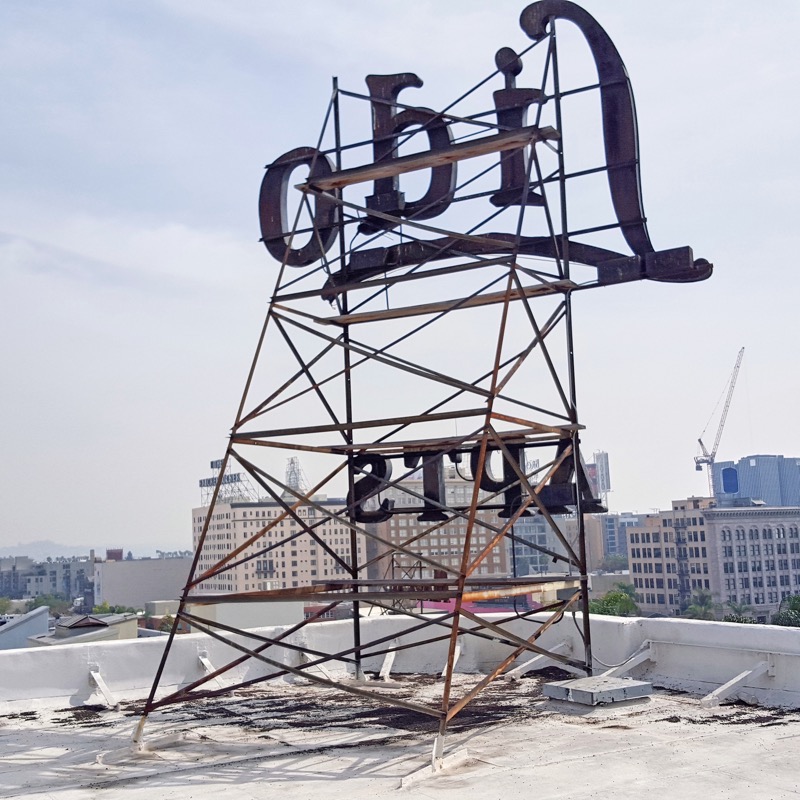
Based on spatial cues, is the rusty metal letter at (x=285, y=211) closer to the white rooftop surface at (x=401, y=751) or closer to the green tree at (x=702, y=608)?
the white rooftop surface at (x=401, y=751)

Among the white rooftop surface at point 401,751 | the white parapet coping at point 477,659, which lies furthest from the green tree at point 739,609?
the white rooftop surface at point 401,751

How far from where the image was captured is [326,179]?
50.6 ft

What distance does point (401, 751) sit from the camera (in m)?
11.8

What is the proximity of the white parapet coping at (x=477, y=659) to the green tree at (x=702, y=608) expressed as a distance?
131m

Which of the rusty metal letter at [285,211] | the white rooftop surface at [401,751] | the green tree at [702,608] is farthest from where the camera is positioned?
the green tree at [702,608]

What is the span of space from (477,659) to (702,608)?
140 m

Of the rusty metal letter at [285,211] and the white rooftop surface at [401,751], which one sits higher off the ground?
Result: the rusty metal letter at [285,211]

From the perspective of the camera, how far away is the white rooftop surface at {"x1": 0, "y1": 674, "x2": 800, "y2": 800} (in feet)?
33.0

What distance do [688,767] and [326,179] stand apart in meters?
9.46

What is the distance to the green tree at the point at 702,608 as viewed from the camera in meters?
144

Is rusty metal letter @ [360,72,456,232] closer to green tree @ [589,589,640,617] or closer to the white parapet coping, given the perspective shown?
the white parapet coping

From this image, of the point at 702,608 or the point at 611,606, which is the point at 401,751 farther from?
the point at 702,608

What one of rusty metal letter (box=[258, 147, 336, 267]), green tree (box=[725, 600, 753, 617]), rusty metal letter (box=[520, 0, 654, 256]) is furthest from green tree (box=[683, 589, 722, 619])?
rusty metal letter (box=[520, 0, 654, 256])

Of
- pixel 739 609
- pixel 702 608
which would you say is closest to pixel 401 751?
pixel 702 608
